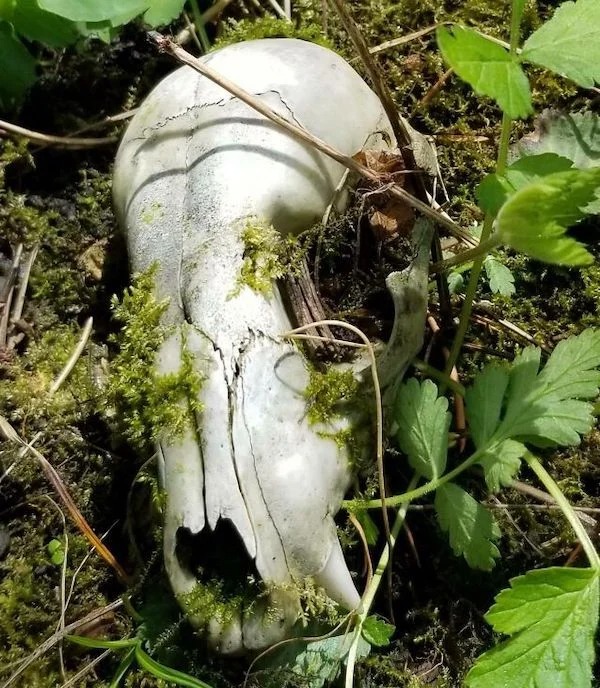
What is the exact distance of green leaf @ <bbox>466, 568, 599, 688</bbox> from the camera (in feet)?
5.35

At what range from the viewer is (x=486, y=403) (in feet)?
6.14

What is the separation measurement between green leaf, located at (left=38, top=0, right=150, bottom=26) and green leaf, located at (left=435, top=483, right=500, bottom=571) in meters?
1.62

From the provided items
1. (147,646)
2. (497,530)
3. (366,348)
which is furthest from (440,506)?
(147,646)

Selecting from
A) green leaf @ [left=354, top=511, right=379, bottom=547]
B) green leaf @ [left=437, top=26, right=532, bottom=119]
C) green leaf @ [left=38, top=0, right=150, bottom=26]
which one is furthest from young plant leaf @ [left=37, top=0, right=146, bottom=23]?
green leaf @ [left=354, top=511, right=379, bottom=547]

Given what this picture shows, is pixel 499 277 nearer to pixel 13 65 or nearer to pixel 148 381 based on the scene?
pixel 148 381

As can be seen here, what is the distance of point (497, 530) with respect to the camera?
1.84 m

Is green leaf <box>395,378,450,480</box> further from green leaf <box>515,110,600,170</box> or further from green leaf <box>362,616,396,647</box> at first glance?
green leaf <box>515,110,600,170</box>

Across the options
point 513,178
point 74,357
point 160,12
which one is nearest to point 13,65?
point 160,12

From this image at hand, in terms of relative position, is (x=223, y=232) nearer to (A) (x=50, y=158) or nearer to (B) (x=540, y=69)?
(A) (x=50, y=158)

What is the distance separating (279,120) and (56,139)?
3.36 ft

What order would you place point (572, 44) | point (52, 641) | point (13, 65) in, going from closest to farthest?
point (572, 44) → point (52, 641) → point (13, 65)

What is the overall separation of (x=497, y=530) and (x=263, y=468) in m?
0.62

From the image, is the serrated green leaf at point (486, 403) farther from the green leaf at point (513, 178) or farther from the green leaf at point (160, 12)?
the green leaf at point (160, 12)

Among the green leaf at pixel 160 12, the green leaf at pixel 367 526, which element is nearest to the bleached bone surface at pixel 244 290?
the green leaf at pixel 367 526
